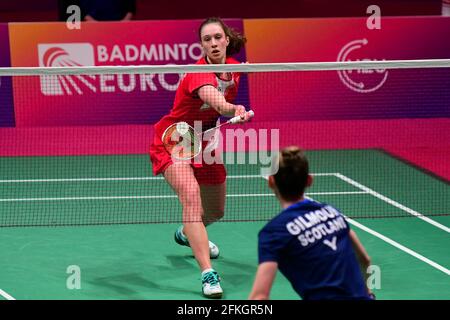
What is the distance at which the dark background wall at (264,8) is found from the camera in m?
16.3

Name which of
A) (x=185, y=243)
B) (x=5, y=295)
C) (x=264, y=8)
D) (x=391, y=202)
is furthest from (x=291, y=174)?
(x=264, y=8)

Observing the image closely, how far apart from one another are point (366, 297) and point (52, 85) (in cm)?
889

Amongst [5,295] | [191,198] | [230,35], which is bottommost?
[5,295]

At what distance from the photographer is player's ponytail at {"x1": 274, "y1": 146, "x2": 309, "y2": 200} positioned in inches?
177

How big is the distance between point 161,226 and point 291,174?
4.83m

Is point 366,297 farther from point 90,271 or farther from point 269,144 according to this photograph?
point 269,144

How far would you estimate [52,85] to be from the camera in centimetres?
1273

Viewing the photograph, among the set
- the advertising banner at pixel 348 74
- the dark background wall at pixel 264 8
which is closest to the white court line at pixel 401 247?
the advertising banner at pixel 348 74

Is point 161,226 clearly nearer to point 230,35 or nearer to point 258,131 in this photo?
point 230,35

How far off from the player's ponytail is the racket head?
2991 mm

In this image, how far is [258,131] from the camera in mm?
12352

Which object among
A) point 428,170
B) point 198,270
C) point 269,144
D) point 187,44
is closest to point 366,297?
point 198,270

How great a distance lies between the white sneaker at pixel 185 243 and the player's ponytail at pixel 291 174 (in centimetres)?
375

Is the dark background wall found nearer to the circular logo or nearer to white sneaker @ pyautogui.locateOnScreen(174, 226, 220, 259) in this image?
Answer: the circular logo
